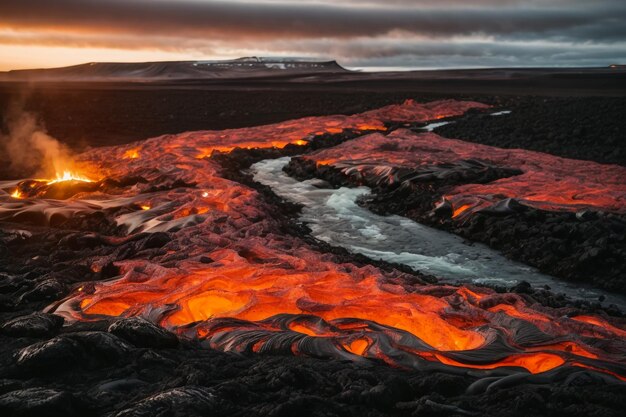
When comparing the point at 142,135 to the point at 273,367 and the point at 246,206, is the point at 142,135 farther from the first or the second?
the point at 273,367

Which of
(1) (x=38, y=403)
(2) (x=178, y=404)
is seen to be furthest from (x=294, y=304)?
(1) (x=38, y=403)

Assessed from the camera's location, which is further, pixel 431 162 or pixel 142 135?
pixel 142 135

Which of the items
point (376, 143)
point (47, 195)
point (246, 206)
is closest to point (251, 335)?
point (246, 206)

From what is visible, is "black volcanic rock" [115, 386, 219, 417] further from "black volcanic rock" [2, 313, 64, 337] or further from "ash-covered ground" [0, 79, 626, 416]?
"black volcanic rock" [2, 313, 64, 337]

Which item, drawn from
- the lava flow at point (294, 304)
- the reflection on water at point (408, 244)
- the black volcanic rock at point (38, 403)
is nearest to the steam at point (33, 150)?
the lava flow at point (294, 304)

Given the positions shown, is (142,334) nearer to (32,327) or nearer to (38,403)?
(32,327)

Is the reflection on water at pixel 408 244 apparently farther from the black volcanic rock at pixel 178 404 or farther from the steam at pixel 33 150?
the steam at pixel 33 150
